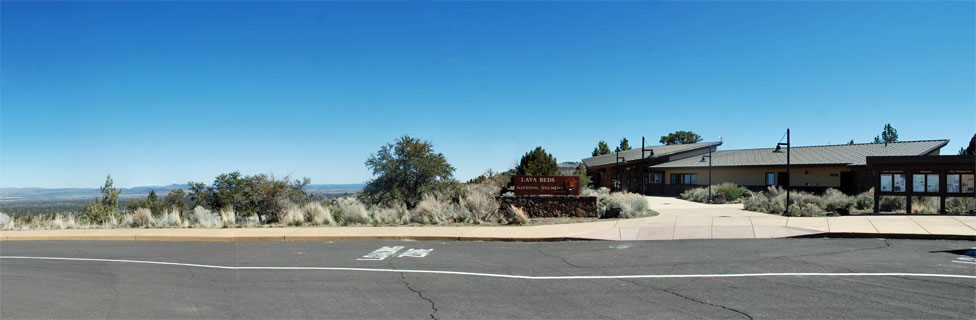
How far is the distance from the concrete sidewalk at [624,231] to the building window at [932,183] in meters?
2.37

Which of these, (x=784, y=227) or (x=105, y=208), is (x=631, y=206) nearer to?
(x=784, y=227)

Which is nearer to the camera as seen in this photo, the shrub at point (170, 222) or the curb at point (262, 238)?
the curb at point (262, 238)

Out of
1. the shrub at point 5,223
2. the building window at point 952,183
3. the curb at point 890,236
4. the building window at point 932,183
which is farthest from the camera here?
the shrub at point 5,223

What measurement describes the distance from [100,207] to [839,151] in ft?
141

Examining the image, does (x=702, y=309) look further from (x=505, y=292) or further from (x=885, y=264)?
(x=885, y=264)

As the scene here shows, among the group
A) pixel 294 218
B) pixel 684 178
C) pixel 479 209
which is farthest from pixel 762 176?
pixel 294 218

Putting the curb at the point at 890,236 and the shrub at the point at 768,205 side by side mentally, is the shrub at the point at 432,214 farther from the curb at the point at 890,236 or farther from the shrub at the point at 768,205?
the shrub at the point at 768,205

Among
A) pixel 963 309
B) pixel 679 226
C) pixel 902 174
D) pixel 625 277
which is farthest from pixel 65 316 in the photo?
pixel 902 174

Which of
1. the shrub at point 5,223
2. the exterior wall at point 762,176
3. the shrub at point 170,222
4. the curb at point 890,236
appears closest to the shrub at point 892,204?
the curb at point 890,236

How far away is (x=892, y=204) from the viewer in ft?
64.2

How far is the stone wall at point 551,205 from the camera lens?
63.2 feet

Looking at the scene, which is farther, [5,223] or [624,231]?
[5,223]

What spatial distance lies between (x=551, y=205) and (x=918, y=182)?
39.4 feet

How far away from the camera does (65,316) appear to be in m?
6.67
